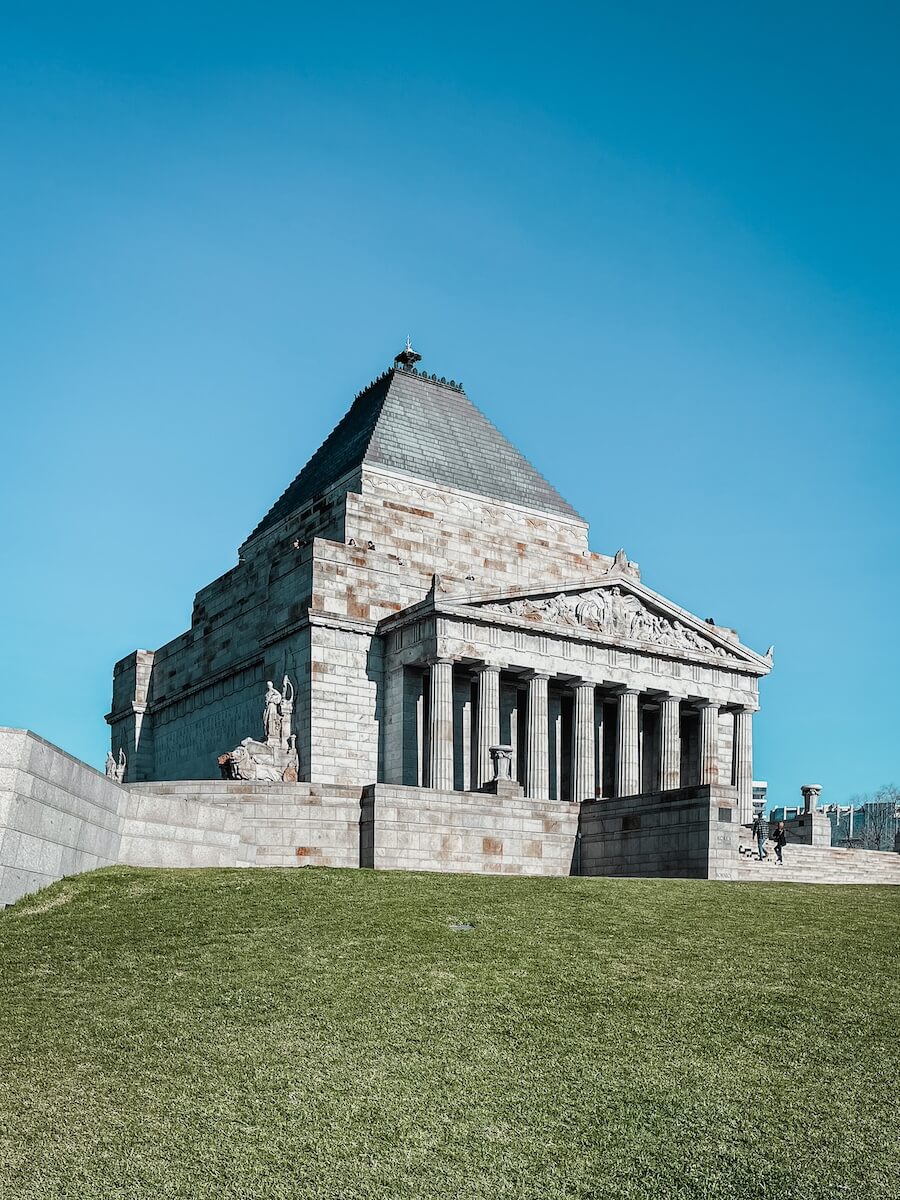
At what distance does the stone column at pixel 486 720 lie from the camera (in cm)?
4503

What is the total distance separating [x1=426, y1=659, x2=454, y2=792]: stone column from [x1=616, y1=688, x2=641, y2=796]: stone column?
7.79 m

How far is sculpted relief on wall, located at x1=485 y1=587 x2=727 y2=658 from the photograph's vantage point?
47031 millimetres

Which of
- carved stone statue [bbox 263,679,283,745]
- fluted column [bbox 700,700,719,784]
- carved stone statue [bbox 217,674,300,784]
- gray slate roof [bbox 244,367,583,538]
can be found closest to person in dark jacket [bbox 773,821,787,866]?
fluted column [bbox 700,700,719,784]

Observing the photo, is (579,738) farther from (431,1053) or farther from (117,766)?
(431,1053)

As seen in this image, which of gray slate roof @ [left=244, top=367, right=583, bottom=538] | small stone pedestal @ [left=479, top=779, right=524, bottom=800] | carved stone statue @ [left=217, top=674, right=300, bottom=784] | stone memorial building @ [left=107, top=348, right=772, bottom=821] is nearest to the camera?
small stone pedestal @ [left=479, top=779, right=524, bottom=800]

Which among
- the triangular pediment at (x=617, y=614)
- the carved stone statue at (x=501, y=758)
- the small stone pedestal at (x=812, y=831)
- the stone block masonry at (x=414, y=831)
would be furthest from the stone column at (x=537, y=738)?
the stone block masonry at (x=414, y=831)

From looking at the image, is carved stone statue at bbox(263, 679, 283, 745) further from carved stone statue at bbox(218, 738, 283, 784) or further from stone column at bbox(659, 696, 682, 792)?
stone column at bbox(659, 696, 682, 792)

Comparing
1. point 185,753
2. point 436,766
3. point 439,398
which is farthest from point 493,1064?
point 439,398

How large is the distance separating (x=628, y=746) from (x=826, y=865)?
33.3ft

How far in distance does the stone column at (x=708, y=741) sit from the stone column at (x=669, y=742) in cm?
134

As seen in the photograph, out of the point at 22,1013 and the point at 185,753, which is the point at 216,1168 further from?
the point at 185,753

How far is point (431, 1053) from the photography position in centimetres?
1412

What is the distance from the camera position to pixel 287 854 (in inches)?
1292

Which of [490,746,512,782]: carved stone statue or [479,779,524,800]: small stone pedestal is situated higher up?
[490,746,512,782]: carved stone statue
